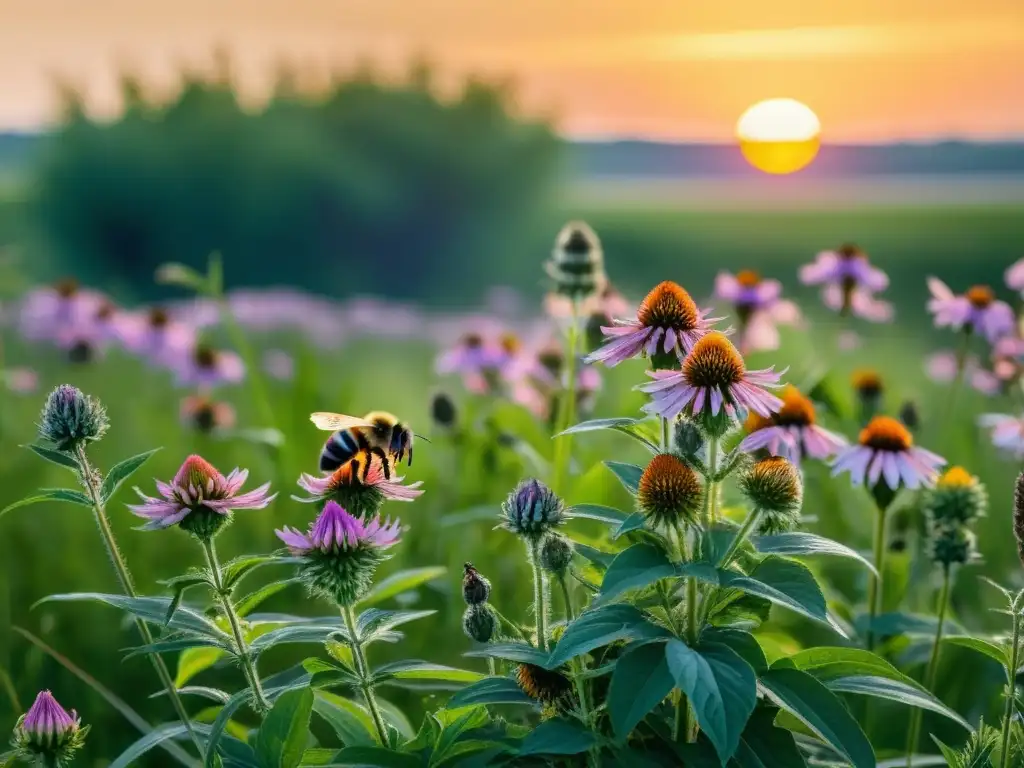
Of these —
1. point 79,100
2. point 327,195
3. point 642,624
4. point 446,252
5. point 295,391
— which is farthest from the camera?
point 446,252

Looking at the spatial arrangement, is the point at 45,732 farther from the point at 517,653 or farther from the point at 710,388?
the point at 710,388

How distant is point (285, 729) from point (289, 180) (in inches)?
410

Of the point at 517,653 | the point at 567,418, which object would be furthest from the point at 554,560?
the point at 567,418

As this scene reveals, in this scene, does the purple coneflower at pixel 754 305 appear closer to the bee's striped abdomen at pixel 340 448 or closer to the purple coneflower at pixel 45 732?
the bee's striped abdomen at pixel 340 448

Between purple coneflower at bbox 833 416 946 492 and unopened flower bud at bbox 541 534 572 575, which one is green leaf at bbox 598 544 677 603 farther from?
purple coneflower at bbox 833 416 946 492

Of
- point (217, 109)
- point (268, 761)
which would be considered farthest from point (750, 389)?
point (217, 109)

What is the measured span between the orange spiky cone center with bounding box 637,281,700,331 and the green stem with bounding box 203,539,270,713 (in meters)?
0.61

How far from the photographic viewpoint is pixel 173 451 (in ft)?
13.1

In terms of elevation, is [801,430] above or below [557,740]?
above

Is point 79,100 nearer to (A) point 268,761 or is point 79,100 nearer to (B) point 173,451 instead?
(B) point 173,451

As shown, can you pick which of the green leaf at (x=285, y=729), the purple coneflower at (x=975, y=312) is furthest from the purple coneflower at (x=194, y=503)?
the purple coneflower at (x=975, y=312)

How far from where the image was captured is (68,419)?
1362 mm

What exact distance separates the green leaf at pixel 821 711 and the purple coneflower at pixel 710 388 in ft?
1.00

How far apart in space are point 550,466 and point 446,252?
10.6m
